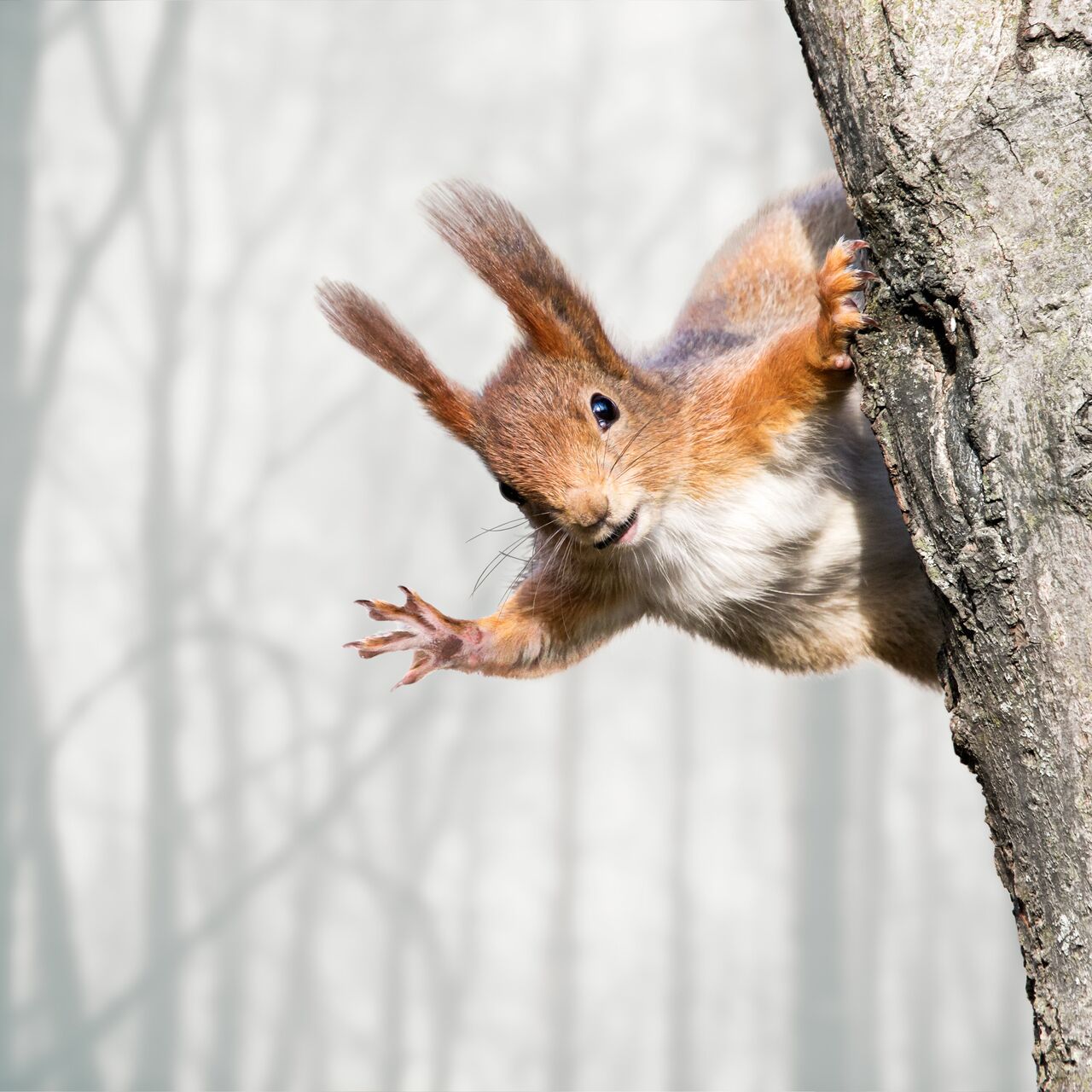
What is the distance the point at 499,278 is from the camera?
1.69 meters

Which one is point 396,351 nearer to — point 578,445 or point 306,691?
point 578,445

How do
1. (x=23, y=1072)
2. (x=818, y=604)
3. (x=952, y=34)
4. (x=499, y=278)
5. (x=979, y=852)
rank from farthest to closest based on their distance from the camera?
(x=979, y=852), (x=23, y=1072), (x=818, y=604), (x=499, y=278), (x=952, y=34)

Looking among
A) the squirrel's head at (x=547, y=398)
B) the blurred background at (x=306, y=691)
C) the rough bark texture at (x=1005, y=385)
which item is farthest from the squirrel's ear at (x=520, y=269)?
the blurred background at (x=306, y=691)

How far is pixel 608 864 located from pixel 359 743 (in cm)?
122

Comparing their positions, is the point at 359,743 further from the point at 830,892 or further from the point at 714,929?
the point at 830,892

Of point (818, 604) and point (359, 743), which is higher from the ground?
point (359, 743)

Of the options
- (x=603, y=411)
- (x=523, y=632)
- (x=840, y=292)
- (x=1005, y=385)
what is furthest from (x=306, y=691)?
(x=1005, y=385)

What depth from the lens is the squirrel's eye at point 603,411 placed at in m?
1.81

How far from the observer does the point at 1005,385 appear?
1.11m

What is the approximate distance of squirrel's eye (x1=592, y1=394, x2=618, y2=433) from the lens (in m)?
1.81

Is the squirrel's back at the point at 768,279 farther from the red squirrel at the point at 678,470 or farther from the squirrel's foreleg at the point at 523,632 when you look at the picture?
the squirrel's foreleg at the point at 523,632

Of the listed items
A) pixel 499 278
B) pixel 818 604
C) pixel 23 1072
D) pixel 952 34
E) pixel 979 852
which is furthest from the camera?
pixel 979 852

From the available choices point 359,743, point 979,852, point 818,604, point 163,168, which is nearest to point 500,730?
point 359,743

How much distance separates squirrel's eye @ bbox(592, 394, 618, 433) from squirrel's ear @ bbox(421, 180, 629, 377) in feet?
0.19
